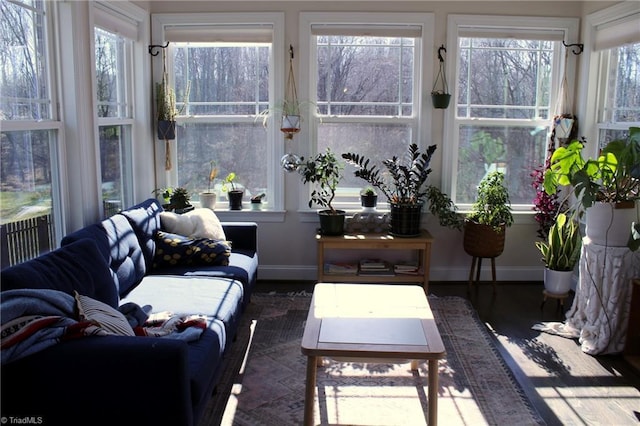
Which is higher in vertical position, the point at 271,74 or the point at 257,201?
the point at 271,74

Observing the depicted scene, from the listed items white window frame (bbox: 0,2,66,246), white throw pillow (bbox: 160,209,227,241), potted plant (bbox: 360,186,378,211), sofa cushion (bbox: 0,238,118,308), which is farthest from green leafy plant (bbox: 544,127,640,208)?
white window frame (bbox: 0,2,66,246)

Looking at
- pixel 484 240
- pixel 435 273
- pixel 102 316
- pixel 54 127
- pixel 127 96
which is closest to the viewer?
pixel 102 316

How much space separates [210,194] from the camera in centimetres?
477

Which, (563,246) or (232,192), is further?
(232,192)

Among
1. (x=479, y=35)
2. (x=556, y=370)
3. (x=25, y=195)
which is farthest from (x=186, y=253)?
(x=479, y=35)

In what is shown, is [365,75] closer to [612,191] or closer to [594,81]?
[594,81]

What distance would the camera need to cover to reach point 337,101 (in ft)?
15.8

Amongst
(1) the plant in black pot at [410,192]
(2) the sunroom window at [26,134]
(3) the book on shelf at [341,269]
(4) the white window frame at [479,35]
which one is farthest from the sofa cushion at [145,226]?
(4) the white window frame at [479,35]

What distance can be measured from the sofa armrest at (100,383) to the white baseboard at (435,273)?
2903mm

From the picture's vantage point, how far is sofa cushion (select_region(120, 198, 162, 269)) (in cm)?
359

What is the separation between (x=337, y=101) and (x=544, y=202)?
189cm

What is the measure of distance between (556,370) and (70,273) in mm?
2641

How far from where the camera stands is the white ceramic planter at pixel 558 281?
4.13 m

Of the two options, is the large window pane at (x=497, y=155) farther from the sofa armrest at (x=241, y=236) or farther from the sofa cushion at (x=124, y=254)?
the sofa cushion at (x=124, y=254)
